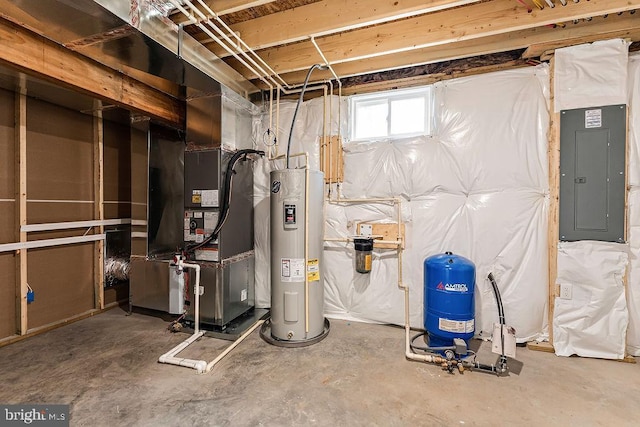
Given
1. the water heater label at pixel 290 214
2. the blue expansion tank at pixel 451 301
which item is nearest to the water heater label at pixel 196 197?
the water heater label at pixel 290 214

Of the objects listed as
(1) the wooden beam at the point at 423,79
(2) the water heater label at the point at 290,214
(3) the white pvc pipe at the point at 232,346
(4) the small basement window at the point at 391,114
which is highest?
(1) the wooden beam at the point at 423,79

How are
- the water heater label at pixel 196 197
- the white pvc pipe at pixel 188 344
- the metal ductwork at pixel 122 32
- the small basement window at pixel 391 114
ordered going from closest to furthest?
the metal ductwork at pixel 122 32
the white pvc pipe at pixel 188 344
the water heater label at pixel 196 197
the small basement window at pixel 391 114

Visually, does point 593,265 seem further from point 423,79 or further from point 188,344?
point 188,344

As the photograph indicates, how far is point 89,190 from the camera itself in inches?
→ 131

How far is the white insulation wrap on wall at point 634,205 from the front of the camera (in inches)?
91.5

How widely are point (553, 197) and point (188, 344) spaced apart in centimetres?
348

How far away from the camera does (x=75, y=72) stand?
2.21 metres

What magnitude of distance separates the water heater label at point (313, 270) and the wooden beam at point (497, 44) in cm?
198

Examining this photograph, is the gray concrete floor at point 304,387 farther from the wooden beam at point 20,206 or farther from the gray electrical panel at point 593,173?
the gray electrical panel at point 593,173

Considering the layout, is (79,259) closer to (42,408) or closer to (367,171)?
(42,408)

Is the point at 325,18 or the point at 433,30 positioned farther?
the point at 433,30

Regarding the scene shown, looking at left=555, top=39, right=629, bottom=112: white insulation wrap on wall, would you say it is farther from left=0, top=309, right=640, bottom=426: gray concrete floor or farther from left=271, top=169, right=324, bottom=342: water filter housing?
left=271, top=169, right=324, bottom=342: water filter housing

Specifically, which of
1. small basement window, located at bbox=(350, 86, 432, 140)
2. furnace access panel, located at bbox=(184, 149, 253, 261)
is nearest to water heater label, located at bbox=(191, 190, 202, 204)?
furnace access panel, located at bbox=(184, 149, 253, 261)

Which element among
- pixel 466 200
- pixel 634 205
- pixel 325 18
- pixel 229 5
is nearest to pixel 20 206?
pixel 229 5
